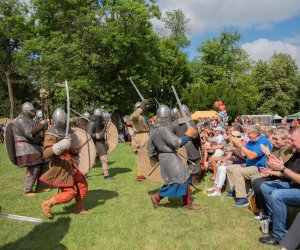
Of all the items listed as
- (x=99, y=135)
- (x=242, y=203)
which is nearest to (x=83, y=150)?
(x=99, y=135)

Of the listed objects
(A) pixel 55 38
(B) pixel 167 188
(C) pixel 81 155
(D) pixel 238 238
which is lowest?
(D) pixel 238 238

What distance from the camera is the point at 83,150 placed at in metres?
6.02

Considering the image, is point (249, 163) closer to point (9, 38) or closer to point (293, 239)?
point (293, 239)

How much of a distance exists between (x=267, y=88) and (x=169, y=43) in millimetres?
15974

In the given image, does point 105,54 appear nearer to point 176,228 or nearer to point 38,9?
point 38,9

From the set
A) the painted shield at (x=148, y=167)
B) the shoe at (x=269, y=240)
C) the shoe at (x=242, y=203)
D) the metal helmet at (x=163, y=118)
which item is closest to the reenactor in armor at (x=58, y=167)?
the painted shield at (x=148, y=167)

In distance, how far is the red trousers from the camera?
5353mm

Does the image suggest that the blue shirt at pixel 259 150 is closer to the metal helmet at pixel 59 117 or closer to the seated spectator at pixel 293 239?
the seated spectator at pixel 293 239

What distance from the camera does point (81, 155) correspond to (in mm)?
6000

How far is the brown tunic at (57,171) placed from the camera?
17.1 ft

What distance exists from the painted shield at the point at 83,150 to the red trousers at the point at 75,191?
24 centimetres

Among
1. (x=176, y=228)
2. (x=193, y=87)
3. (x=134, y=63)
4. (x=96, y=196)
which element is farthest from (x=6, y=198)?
(x=193, y=87)

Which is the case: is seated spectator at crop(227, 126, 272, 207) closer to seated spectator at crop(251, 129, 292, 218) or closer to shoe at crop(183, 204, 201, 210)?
seated spectator at crop(251, 129, 292, 218)

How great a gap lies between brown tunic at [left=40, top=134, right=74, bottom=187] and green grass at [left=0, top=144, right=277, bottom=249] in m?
0.62
